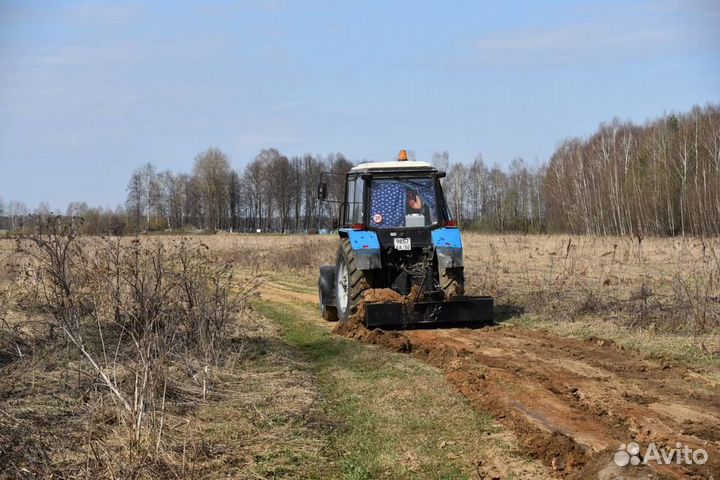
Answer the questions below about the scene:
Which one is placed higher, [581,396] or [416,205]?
[416,205]

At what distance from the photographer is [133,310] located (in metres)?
7.23

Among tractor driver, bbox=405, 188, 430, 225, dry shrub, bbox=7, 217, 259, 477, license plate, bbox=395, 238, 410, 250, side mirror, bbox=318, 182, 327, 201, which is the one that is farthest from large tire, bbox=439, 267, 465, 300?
dry shrub, bbox=7, 217, 259, 477

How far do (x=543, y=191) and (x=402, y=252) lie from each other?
5369 centimetres

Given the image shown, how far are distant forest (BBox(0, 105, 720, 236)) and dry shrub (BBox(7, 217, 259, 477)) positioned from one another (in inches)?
26.0

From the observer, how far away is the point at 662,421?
17.8 feet

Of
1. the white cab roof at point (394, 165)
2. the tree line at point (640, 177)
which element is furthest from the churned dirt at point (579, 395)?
the tree line at point (640, 177)

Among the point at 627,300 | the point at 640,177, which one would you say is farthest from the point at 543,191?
the point at 627,300

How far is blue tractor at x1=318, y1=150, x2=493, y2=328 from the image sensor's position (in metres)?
10.5

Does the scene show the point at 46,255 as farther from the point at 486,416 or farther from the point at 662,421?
the point at 662,421

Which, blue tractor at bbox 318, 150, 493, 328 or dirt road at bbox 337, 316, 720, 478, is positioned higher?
blue tractor at bbox 318, 150, 493, 328

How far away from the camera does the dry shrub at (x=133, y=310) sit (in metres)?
5.76

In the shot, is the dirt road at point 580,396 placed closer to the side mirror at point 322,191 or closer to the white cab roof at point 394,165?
the side mirror at point 322,191

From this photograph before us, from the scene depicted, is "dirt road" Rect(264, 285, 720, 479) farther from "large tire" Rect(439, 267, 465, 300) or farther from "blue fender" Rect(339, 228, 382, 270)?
"blue fender" Rect(339, 228, 382, 270)

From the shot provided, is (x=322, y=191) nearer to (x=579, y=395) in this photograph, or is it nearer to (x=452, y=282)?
(x=452, y=282)
